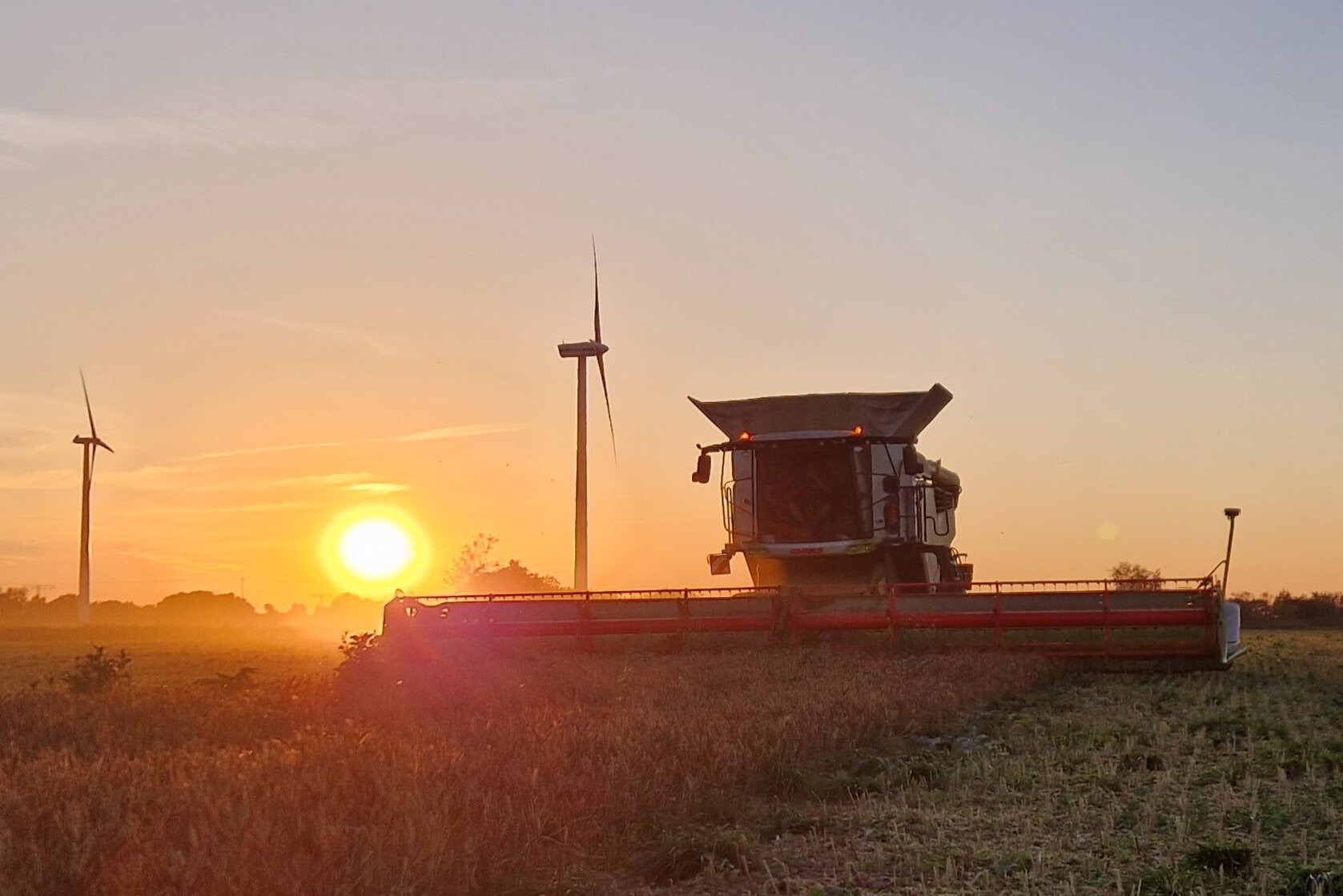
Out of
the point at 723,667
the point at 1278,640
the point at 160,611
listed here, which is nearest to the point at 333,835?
the point at 723,667

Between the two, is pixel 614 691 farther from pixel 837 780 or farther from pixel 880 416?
pixel 880 416

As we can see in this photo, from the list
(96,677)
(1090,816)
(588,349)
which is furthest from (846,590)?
(588,349)

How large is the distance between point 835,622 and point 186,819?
14.3m

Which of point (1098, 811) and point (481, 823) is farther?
point (1098, 811)

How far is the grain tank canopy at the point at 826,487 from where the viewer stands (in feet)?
76.1

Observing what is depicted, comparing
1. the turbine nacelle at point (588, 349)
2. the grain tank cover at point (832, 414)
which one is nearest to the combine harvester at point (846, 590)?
the grain tank cover at point (832, 414)

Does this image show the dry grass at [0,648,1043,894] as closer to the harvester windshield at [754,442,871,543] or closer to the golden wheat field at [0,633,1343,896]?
the golden wheat field at [0,633,1343,896]

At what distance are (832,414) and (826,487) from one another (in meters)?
1.23

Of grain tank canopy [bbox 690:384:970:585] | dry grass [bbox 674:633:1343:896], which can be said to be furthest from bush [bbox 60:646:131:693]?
dry grass [bbox 674:633:1343:896]

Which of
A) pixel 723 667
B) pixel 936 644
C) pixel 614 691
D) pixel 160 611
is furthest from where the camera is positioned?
pixel 160 611

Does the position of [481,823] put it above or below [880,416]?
below

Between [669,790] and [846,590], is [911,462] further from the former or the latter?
[669,790]

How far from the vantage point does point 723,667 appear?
1766 cm

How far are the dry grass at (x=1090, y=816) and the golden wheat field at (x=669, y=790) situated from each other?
3 cm
